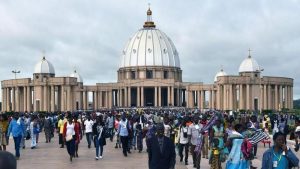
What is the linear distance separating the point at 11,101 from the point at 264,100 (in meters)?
42.7

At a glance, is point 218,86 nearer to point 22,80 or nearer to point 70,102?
point 70,102

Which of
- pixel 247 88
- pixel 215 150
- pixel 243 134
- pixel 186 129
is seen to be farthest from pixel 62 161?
pixel 247 88

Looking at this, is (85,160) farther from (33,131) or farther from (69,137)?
(33,131)

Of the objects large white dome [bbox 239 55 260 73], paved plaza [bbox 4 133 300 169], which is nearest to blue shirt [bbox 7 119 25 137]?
paved plaza [bbox 4 133 300 169]

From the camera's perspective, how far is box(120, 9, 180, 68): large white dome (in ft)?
386

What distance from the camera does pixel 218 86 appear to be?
96.1 m

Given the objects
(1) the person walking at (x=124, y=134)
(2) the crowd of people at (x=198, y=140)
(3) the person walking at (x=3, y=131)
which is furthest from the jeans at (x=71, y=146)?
(1) the person walking at (x=124, y=134)

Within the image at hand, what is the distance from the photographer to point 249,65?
323ft

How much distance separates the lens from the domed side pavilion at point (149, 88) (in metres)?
93.5

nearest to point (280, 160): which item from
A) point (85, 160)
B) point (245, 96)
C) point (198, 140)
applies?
point (198, 140)

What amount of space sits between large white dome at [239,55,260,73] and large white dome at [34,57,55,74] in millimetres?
31490

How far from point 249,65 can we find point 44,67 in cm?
3368

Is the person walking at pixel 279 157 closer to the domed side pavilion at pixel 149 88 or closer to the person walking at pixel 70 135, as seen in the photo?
the person walking at pixel 70 135

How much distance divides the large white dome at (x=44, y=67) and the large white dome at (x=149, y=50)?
19440 mm
